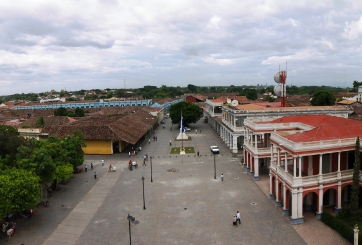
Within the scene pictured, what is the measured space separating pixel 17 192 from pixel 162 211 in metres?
11.0

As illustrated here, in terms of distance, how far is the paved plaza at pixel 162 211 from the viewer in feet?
71.0

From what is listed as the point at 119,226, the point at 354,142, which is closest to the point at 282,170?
the point at 354,142

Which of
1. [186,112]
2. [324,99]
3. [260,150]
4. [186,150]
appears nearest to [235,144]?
[186,150]

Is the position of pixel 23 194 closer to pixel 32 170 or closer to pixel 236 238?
pixel 32 170

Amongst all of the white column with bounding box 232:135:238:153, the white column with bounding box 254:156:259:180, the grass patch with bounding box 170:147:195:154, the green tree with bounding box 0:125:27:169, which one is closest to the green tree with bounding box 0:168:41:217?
the green tree with bounding box 0:125:27:169

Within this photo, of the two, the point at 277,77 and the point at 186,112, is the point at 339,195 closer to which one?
the point at 277,77

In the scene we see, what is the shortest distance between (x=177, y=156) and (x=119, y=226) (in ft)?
80.4

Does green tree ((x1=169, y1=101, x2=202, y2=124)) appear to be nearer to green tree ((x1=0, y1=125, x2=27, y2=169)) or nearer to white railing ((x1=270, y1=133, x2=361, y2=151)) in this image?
green tree ((x1=0, y1=125, x2=27, y2=169))

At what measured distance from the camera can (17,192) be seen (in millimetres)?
20984

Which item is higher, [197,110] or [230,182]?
[197,110]

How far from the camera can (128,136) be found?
50438 mm

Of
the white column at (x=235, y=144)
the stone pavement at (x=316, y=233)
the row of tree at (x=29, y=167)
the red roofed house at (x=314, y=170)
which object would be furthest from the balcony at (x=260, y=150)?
the row of tree at (x=29, y=167)

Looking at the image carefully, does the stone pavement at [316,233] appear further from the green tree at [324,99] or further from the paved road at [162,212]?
the green tree at [324,99]

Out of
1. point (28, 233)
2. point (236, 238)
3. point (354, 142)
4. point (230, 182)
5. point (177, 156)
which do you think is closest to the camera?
point (236, 238)
